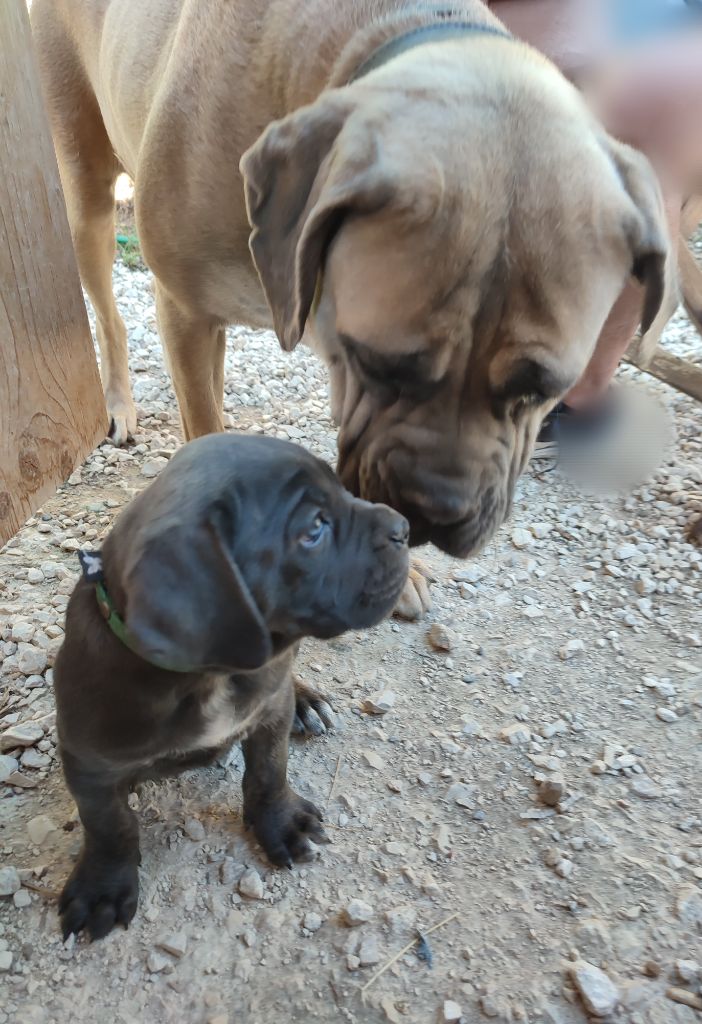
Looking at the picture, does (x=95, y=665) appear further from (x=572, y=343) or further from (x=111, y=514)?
(x=111, y=514)

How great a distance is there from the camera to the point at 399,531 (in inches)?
69.3

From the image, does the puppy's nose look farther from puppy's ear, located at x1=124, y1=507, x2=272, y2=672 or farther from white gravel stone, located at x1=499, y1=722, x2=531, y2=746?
white gravel stone, located at x1=499, y1=722, x2=531, y2=746

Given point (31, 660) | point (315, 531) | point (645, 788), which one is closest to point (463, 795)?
point (645, 788)

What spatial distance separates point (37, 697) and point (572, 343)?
1731mm

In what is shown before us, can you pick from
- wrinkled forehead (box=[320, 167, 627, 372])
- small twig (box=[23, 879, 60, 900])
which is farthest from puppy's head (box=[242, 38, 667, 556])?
small twig (box=[23, 879, 60, 900])

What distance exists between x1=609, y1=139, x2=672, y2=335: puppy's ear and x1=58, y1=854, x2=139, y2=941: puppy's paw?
173 centimetres

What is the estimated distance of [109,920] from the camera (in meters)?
1.91

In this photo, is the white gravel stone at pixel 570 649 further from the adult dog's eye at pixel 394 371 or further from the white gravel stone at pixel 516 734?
the adult dog's eye at pixel 394 371

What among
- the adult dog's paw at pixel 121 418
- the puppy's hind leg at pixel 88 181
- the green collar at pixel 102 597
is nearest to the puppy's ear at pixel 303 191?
the green collar at pixel 102 597

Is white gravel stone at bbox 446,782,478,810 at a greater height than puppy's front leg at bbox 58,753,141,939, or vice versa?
puppy's front leg at bbox 58,753,141,939

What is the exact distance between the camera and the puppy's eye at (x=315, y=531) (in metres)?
1.66

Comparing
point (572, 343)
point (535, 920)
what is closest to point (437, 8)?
point (572, 343)

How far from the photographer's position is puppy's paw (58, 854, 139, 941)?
190 centimetres

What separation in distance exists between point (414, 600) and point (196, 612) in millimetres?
1446
